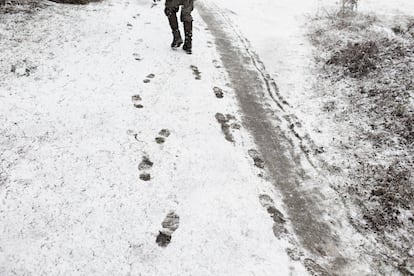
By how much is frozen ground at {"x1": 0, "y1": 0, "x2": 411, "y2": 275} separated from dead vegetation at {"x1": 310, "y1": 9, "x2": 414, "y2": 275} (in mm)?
382

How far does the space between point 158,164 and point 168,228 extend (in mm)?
1215

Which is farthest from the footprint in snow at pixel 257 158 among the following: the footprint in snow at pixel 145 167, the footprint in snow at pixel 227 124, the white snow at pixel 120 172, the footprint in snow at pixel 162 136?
the footprint in snow at pixel 145 167

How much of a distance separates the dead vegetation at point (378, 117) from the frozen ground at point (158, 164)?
382 millimetres

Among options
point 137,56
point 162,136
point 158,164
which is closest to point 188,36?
point 137,56

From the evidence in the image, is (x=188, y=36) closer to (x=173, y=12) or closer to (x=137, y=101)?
(x=173, y=12)

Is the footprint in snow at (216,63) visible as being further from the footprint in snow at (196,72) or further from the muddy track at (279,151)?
the footprint in snow at (196,72)

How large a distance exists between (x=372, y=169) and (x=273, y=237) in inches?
82.9

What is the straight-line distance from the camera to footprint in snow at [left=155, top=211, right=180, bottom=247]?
3.99 m

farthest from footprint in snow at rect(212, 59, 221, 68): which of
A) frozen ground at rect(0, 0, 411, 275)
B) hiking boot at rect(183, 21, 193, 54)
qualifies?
hiking boot at rect(183, 21, 193, 54)

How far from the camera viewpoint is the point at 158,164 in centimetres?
511

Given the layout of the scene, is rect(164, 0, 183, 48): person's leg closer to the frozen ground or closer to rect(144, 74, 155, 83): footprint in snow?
the frozen ground

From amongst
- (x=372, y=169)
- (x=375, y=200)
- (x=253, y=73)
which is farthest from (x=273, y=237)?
(x=253, y=73)

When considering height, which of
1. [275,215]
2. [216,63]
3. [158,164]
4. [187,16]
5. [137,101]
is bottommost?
[275,215]

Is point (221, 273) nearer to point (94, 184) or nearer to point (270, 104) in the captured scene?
point (94, 184)
